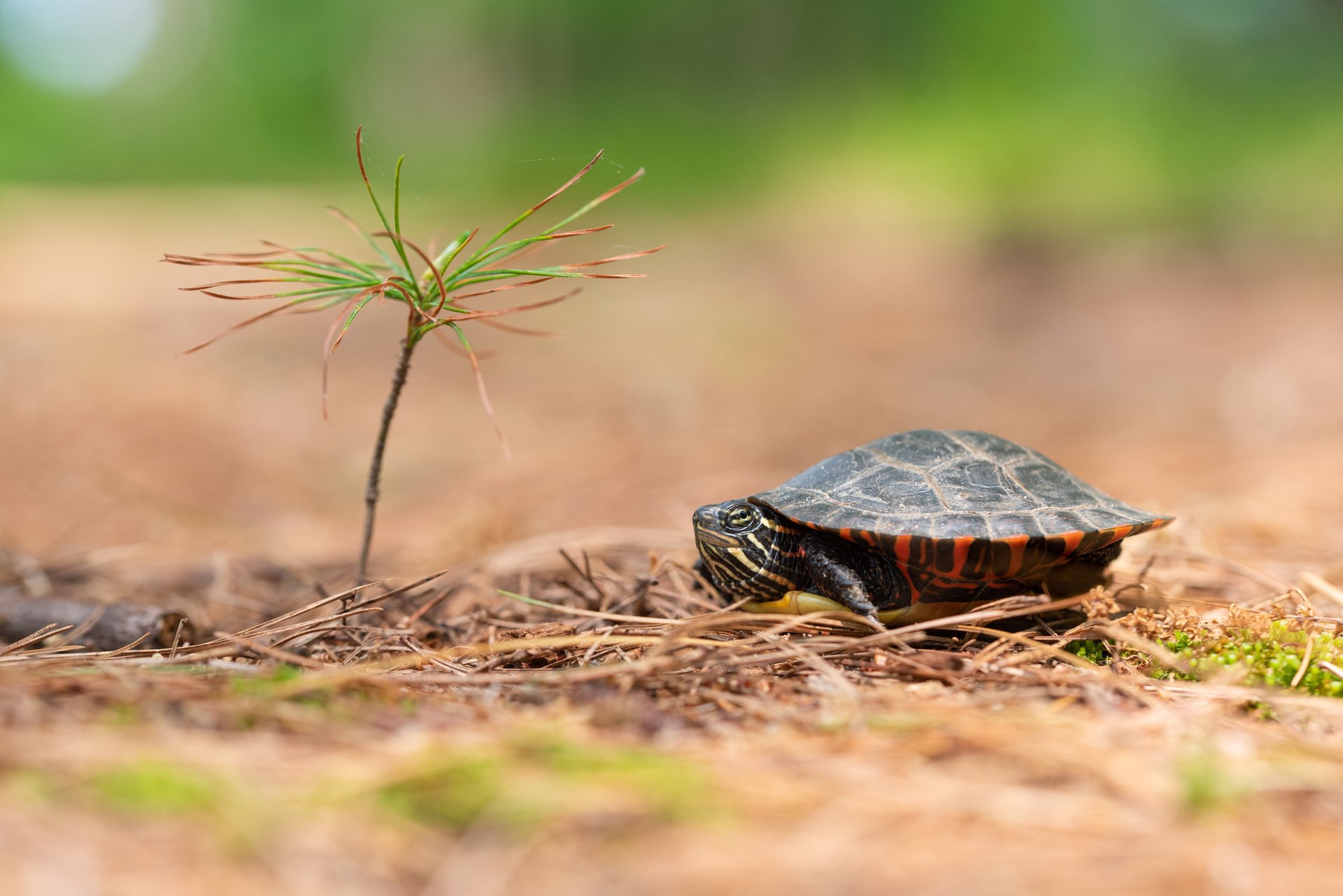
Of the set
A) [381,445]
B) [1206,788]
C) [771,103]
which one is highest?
[771,103]

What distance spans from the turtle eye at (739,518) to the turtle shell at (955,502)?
0.05 m

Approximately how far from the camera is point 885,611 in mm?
2355

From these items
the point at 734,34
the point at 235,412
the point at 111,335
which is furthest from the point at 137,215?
the point at 734,34

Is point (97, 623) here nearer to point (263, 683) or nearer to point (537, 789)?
point (263, 683)

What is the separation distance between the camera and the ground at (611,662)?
1.23 meters

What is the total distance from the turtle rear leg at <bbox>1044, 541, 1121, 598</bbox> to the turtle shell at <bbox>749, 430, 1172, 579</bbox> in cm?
16

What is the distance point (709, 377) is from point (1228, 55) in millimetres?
9790

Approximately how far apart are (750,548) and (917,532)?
43cm

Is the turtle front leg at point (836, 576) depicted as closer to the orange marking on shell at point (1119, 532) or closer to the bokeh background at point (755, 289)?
the orange marking on shell at point (1119, 532)

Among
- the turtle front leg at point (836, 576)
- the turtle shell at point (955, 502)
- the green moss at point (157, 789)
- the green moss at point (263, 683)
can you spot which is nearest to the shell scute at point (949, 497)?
the turtle shell at point (955, 502)

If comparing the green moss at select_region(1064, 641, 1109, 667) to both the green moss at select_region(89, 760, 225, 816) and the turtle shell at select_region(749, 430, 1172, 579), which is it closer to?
the turtle shell at select_region(749, 430, 1172, 579)

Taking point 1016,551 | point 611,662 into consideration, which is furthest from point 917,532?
point 611,662

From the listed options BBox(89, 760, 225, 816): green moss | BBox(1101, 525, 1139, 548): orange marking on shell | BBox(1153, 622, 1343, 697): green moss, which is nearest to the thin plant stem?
BBox(89, 760, 225, 816): green moss

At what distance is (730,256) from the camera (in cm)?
1267
